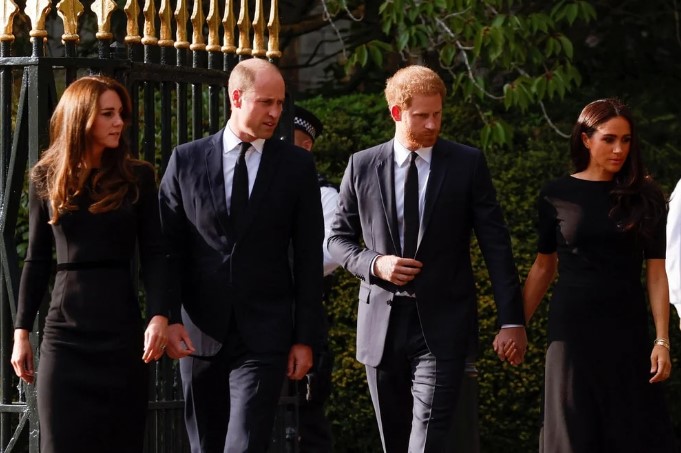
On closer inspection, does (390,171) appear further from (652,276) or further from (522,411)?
(522,411)

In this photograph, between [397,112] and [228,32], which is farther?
[228,32]

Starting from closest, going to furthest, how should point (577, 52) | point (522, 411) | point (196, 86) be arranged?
point (196, 86) → point (522, 411) → point (577, 52)

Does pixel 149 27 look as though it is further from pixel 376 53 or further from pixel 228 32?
pixel 376 53

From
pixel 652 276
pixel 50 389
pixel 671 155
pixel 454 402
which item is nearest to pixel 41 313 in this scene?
pixel 50 389

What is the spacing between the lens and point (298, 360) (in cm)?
674

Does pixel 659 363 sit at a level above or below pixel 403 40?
below

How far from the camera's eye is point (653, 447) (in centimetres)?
724

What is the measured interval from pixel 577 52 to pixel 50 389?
21.6 ft

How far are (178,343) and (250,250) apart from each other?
0.47 meters

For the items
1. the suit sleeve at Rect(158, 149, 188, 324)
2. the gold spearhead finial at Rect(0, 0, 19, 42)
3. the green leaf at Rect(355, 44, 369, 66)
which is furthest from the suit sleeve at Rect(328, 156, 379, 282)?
the green leaf at Rect(355, 44, 369, 66)

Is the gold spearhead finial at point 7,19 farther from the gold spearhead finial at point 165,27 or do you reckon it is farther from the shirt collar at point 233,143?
the shirt collar at point 233,143

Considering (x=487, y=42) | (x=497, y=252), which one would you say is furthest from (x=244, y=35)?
(x=487, y=42)

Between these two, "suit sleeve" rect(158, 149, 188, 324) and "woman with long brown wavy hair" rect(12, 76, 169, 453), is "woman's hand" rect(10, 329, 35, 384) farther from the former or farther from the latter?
"suit sleeve" rect(158, 149, 188, 324)

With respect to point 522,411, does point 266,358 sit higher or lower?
higher
